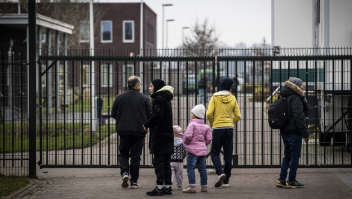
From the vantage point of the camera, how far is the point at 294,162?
8.94 meters

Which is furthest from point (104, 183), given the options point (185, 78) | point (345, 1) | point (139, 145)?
point (345, 1)

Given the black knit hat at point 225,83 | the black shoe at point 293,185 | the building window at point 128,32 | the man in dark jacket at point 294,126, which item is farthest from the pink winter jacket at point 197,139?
the building window at point 128,32

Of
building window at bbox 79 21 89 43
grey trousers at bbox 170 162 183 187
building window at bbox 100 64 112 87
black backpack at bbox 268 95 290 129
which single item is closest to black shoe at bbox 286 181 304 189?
black backpack at bbox 268 95 290 129

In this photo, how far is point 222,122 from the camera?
9.09 meters

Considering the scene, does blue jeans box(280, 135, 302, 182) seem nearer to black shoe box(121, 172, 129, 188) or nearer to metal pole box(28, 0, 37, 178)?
black shoe box(121, 172, 129, 188)

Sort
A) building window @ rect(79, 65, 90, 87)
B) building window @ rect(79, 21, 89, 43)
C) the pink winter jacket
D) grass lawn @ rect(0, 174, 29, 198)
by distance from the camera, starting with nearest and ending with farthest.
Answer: the pink winter jacket < grass lawn @ rect(0, 174, 29, 198) < building window @ rect(79, 65, 90, 87) < building window @ rect(79, 21, 89, 43)

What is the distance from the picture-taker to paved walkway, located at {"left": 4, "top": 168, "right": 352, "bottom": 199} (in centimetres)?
859

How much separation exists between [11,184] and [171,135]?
284cm

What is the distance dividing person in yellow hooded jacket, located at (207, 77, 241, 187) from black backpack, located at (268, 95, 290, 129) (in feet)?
1.80

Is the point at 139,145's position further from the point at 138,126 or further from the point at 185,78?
the point at 185,78

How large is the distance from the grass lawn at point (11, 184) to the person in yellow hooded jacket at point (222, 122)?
10.3ft

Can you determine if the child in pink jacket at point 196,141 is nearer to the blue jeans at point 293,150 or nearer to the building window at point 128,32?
the blue jeans at point 293,150

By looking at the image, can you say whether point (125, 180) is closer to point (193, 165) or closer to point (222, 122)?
point (193, 165)

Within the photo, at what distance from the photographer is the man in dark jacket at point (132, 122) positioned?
9016 mm
